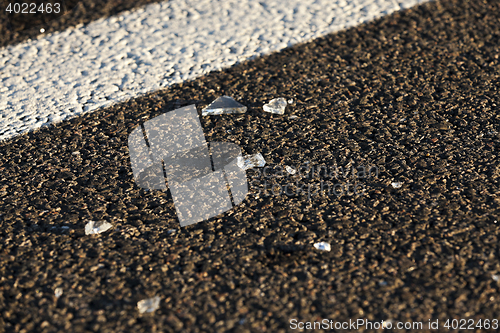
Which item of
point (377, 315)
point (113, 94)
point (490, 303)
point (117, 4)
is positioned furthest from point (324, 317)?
point (117, 4)

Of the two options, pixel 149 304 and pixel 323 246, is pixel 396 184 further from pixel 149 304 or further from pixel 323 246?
pixel 149 304

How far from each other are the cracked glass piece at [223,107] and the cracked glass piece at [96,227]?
0.82 m

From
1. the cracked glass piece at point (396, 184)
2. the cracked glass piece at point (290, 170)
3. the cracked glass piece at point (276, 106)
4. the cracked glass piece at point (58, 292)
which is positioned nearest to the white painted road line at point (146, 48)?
the cracked glass piece at point (276, 106)

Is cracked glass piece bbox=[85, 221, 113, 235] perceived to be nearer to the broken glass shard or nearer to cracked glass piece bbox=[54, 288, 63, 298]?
cracked glass piece bbox=[54, 288, 63, 298]

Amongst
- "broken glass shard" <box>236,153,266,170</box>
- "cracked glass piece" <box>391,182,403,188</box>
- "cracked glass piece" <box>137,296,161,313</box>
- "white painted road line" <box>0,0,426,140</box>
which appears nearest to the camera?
"cracked glass piece" <box>137,296,161,313</box>

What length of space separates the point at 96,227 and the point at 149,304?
458 mm

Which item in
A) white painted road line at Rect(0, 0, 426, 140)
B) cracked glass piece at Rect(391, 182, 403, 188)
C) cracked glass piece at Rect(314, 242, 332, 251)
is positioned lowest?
cracked glass piece at Rect(391, 182, 403, 188)

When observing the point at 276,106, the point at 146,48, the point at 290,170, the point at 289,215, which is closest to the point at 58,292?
the point at 289,215

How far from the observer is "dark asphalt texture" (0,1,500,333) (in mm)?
1630

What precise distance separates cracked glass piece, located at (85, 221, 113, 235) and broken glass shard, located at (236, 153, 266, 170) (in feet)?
2.07

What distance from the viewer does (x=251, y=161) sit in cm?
224

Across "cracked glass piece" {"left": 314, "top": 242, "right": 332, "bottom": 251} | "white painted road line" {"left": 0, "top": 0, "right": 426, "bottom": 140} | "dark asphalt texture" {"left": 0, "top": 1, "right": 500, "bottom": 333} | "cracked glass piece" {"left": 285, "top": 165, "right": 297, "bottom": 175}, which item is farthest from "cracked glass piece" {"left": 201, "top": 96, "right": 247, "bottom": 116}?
"cracked glass piece" {"left": 314, "top": 242, "right": 332, "bottom": 251}

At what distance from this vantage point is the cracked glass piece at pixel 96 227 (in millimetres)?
1924

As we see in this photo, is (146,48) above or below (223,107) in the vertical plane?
above
